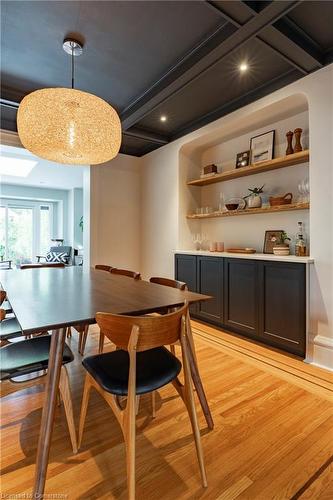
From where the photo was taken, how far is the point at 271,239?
10.5 ft

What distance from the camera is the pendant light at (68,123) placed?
1.92m

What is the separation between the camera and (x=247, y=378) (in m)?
2.18

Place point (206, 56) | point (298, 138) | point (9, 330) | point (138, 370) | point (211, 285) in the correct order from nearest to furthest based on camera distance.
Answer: point (138, 370), point (9, 330), point (206, 56), point (298, 138), point (211, 285)

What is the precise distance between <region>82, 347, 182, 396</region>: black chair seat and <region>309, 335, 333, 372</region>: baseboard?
5.48ft

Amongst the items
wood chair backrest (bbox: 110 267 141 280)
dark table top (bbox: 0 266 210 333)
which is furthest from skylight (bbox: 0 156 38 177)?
dark table top (bbox: 0 266 210 333)

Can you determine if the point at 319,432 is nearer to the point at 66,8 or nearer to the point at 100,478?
the point at 100,478

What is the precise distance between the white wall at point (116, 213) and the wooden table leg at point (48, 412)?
335 centimetres

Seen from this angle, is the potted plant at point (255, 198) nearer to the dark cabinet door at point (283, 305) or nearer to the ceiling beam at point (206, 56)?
the dark cabinet door at point (283, 305)

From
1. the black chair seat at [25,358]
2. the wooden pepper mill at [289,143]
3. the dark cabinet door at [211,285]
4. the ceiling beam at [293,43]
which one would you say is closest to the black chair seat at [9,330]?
the black chair seat at [25,358]

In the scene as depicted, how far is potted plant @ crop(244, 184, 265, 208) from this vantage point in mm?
3215

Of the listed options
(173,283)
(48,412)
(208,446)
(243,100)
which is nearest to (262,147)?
(243,100)

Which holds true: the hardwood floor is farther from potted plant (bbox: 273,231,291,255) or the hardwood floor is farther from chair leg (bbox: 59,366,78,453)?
potted plant (bbox: 273,231,291,255)

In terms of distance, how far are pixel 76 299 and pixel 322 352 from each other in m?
2.18

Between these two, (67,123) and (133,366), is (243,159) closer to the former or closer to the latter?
(67,123)
